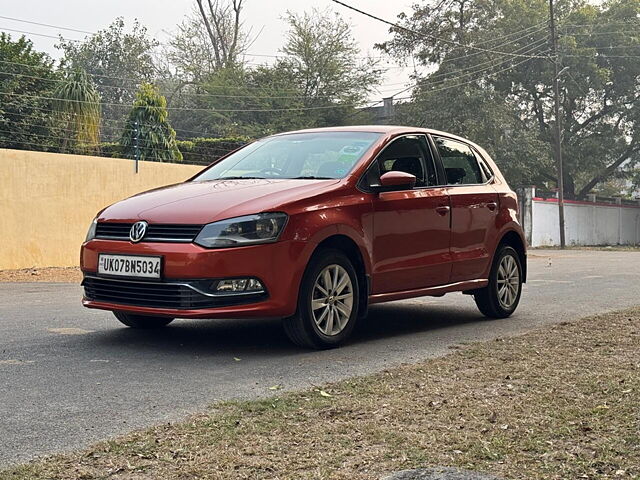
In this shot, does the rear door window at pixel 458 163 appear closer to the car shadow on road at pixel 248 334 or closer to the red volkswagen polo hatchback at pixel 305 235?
the red volkswagen polo hatchback at pixel 305 235

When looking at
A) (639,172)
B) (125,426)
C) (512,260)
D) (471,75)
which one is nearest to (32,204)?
(512,260)

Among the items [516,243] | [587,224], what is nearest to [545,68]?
[587,224]

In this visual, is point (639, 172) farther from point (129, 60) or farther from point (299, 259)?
point (299, 259)

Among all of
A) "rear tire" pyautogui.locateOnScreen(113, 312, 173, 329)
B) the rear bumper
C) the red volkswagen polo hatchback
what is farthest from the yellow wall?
the rear bumper

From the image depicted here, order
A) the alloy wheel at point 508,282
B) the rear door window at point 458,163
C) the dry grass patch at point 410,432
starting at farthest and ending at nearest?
the alloy wheel at point 508,282 → the rear door window at point 458,163 → the dry grass patch at point 410,432

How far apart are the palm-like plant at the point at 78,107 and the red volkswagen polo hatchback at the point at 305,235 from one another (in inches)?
583

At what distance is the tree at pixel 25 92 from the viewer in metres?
20.4

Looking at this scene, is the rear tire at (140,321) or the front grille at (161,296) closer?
the front grille at (161,296)

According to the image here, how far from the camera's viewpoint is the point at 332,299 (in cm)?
650

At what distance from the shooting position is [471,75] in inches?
1780

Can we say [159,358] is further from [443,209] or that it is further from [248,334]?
[443,209]

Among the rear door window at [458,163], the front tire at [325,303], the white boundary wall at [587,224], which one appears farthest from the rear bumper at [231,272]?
the white boundary wall at [587,224]

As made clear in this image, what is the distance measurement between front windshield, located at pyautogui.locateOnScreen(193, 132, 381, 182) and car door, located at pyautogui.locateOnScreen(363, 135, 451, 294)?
0.72 feet

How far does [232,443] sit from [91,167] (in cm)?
1368
